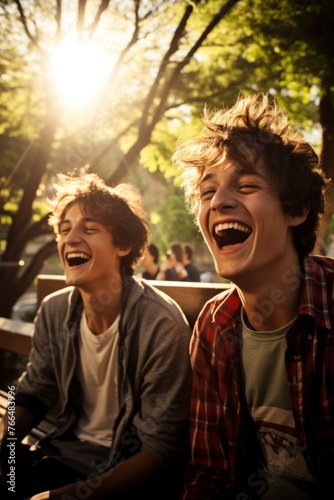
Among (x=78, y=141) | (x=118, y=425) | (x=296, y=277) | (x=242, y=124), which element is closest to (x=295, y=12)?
(x=242, y=124)

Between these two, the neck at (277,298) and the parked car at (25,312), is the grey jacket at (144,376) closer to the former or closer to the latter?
the neck at (277,298)

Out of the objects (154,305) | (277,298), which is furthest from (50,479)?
(277,298)

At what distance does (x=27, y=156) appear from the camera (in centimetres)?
1157

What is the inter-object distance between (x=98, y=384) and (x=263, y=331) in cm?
113

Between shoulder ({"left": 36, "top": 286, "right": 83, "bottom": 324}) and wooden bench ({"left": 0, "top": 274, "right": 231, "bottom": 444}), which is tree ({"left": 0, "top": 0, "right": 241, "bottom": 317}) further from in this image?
shoulder ({"left": 36, "top": 286, "right": 83, "bottom": 324})

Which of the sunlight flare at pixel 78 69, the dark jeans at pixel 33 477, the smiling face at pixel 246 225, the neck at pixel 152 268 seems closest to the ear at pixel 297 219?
the smiling face at pixel 246 225

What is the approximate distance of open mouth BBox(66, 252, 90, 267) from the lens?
2.74 m

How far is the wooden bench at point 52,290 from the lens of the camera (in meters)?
2.70

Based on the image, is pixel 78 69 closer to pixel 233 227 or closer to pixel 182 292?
pixel 182 292

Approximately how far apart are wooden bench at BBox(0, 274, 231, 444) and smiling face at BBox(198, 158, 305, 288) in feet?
2.16

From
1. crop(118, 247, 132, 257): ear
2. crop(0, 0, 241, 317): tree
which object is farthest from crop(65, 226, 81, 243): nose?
crop(0, 0, 241, 317): tree

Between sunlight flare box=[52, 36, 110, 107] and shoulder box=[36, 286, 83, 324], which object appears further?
sunlight flare box=[52, 36, 110, 107]

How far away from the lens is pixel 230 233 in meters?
1.99

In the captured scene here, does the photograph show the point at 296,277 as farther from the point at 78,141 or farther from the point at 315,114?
the point at 78,141
